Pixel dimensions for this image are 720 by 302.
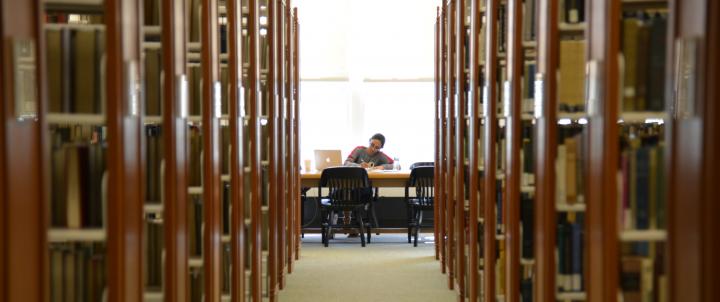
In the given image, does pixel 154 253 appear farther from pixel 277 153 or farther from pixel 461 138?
pixel 461 138

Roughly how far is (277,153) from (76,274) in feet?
8.59

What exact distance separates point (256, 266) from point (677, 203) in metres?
2.77

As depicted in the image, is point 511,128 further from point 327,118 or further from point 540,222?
point 327,118

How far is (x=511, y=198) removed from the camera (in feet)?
10.7

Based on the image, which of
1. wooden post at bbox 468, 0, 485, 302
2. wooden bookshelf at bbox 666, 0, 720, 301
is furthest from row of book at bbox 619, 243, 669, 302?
wooden post at bbox 468, 0, 485, 302

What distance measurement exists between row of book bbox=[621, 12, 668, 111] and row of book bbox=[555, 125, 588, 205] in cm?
41

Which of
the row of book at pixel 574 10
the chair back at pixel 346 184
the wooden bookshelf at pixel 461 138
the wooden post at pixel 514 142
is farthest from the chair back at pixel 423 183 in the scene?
the row of book at pixel 574 10

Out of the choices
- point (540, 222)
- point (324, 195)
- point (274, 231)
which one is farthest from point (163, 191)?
point (324, 195)

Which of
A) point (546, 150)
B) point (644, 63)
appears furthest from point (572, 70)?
point (644, 63)

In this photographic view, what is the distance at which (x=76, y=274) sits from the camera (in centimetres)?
248

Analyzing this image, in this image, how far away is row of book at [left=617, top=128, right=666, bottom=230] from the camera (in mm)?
2344

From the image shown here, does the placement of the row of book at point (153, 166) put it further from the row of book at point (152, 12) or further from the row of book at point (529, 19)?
the row of book at point (529, 19)

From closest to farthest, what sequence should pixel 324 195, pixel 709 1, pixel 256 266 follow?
pixel 709 1
pixel 256 266
pixel 324 195

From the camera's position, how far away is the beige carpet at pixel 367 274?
5.16 metres
